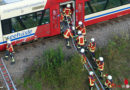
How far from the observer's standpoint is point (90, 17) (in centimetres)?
2005

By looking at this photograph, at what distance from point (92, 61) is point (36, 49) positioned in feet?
12.5

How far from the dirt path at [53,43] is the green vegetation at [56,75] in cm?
69

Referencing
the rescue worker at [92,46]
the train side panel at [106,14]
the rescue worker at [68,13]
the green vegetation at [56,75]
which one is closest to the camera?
the green vegetation at [56,75]

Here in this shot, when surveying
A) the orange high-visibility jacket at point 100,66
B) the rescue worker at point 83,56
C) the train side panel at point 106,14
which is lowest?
the orange high-visibility jacket at point 100,66

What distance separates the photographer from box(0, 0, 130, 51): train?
16.8 meters

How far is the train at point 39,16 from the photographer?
1683 cm

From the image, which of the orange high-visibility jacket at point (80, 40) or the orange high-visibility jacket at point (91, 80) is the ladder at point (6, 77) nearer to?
the orange high-visibility jacket at point (91, 80)

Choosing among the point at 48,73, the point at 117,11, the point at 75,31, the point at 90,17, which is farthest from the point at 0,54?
the point at 117,11

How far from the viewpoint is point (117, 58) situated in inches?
707

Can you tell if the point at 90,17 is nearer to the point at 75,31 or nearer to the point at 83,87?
the point at 75,31

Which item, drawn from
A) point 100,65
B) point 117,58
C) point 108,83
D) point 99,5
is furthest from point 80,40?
point 99,5

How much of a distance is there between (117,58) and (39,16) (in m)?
5.80

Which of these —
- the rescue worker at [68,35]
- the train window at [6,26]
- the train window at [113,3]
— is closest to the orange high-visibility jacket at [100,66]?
the rescue worker at [68,35]

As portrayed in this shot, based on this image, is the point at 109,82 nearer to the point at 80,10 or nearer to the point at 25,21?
the point at 80,10
